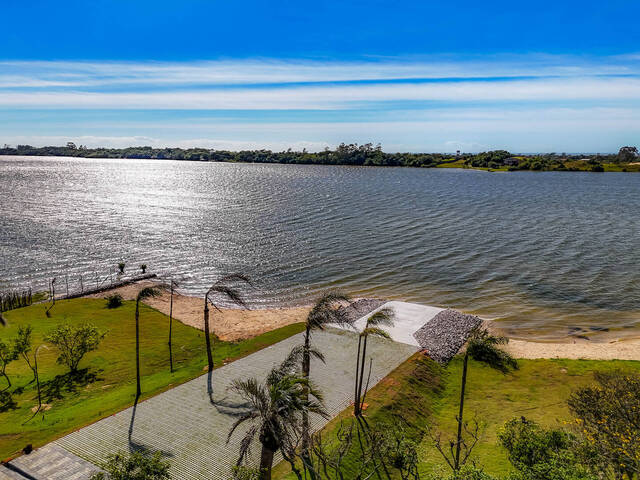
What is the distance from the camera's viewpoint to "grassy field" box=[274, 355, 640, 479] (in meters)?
23.5

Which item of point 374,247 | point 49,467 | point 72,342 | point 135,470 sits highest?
point 135,470

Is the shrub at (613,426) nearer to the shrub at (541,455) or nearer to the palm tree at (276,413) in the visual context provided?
the shrub at (541,455)

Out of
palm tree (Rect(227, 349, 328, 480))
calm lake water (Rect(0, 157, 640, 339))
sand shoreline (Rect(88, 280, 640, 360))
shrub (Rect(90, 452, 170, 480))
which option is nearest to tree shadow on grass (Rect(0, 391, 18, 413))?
sand shoreline (Rect(88, 280, 640, 360))

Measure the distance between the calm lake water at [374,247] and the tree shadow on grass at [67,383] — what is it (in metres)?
21.6

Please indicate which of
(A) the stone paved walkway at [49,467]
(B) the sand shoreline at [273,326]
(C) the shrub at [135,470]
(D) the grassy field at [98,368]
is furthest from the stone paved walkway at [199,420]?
(B) the sand shoreline at [273,326]

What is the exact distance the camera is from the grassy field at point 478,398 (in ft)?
76.9

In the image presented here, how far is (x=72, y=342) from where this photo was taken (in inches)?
1227

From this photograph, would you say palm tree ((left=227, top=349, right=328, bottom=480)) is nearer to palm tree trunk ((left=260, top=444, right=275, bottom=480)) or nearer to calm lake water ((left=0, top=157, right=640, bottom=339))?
palm tree trunk ((left=260, top=444, right=275, bottom=480))

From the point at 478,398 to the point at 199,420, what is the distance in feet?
62.2

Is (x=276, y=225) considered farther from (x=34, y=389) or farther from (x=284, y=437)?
(x=284, y=437)

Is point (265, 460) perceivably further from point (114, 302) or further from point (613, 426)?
point (114, 302)

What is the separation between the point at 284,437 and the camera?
632 inches

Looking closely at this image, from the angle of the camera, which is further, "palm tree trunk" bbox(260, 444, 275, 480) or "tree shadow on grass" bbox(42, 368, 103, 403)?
"tree shadow on grass" bbox(42, 368, 103, 403)

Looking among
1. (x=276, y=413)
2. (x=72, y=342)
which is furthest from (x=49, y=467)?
(x=276, y=413)
